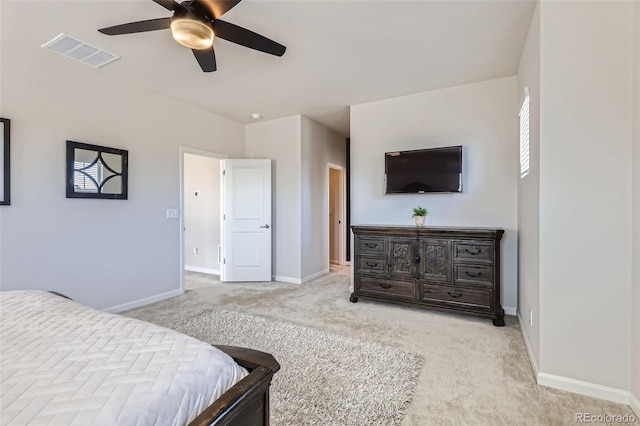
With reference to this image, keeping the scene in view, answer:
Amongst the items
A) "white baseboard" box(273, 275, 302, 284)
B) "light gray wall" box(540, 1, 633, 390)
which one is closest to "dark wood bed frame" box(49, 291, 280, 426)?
"light gray wall" box(540, 1, 633, 390)

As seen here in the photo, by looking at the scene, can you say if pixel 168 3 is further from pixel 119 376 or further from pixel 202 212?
pixel 202 212

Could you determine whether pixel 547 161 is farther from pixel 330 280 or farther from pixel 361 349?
→ pixel 330 280

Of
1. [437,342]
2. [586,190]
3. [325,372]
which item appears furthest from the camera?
[437,342]

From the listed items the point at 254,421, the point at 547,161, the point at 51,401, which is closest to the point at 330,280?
the point at 547,161

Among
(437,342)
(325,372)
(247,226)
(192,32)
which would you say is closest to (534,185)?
(437,342)

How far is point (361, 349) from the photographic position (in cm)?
243

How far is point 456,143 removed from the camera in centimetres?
357

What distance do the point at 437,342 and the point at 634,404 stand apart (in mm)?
1177

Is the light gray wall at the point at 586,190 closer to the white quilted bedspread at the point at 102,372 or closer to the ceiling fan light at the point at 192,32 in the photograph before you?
the white quilted bedspread at the point at 102,372

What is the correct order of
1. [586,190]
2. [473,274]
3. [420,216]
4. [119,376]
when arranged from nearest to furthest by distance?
1. [119,376]
2. [586,190]
3. [473,274]
4. [420,216]

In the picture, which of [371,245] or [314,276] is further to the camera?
[314,276]

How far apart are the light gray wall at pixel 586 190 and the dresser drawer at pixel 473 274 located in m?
1.08

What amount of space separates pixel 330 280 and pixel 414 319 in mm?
1963

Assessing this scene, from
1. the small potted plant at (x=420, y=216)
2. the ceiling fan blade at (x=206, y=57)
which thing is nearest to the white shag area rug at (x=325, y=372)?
the small potted plant at (x=420, y=216)
